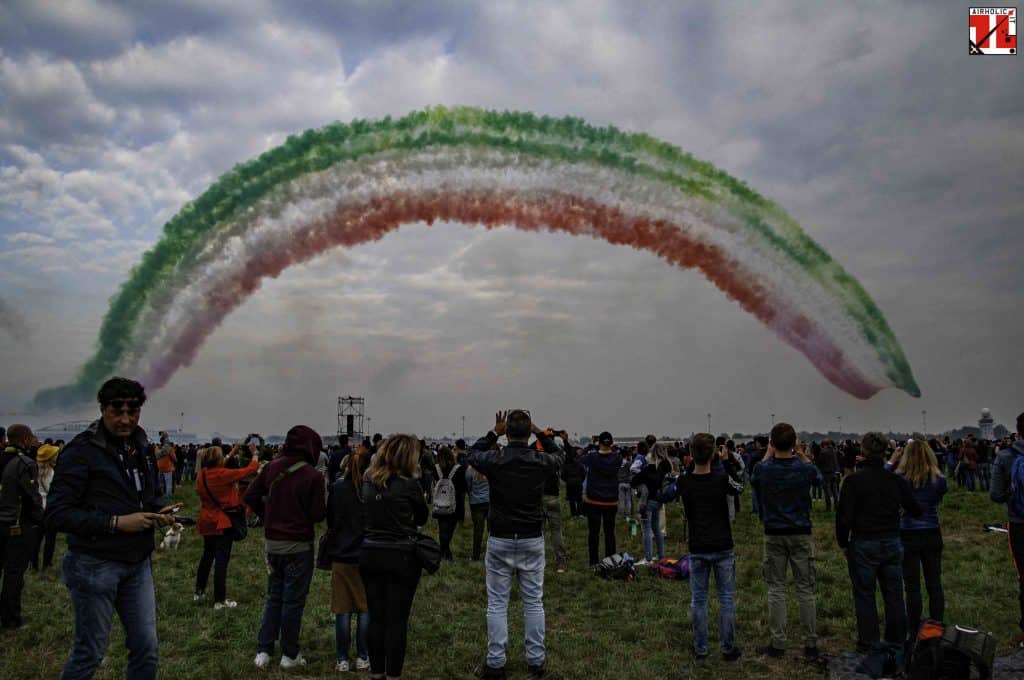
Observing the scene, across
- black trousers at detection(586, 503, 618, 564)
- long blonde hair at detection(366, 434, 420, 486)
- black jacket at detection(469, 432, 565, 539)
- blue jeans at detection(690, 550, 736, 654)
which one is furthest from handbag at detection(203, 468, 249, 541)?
blue jeans at detection(690, 550, 736, 654)

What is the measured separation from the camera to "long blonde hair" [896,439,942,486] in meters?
7.26

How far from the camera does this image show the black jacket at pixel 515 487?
6.48 metres

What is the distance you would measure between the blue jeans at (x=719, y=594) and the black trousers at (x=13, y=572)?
7.80m

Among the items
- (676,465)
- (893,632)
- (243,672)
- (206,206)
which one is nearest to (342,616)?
(243,672)

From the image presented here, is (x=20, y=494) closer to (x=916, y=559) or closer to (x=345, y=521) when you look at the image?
(x=345, y=521)

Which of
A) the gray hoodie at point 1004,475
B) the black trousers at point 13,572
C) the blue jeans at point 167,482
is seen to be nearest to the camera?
the gray hoodie at point 1004,475

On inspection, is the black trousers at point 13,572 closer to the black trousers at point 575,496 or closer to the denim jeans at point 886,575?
the denim jeans at point 886,575

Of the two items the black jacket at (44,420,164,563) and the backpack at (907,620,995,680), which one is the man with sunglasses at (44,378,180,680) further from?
the backpack at (907,620,995,680)

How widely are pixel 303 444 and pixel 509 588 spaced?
2.51 m

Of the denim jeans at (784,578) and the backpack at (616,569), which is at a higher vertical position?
the denim jeans at (784,578)

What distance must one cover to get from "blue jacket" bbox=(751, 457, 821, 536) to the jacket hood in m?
4.66

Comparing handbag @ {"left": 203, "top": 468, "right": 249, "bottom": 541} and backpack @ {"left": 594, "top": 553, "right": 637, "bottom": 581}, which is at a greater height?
handbag @ {"left": 203, "top": 468, "right": 249, "bottom": 541}

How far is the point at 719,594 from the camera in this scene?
7.24 meters

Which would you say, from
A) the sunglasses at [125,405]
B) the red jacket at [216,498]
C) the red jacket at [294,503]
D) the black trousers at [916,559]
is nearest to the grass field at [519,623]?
the black trousers at [916,559]
